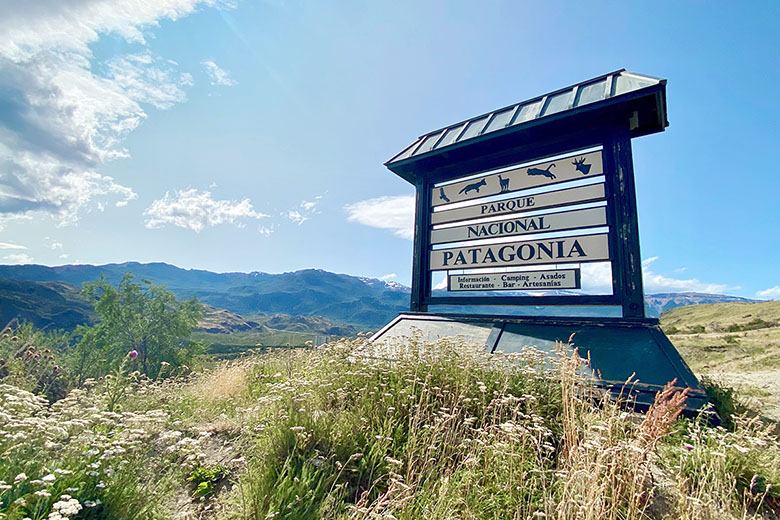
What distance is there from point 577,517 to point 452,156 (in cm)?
727

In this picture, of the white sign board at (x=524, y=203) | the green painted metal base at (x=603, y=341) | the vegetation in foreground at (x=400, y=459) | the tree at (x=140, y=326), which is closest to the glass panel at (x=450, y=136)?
the white sign board at (x=524, y=203)

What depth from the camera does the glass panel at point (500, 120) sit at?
7.12 m

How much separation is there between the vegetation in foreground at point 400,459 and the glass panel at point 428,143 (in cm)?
554

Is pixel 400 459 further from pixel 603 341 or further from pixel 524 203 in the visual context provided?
pixel 524 203

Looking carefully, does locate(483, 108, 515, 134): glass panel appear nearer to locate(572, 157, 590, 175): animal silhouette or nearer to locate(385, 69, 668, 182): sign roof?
locate(385, 69, 668, 182): sign roof

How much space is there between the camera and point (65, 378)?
30.8 feet

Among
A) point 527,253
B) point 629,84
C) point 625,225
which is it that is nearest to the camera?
point 625,225

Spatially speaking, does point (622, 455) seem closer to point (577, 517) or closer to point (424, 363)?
point (577, 517)

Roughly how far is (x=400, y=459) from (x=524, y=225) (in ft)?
17.7

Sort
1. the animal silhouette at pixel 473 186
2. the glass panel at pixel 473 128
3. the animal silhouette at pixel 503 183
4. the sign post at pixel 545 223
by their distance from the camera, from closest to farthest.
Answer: the sign post at pixel 545 223 < the animal silhouette at pixel 503 183 < the glass panel at pixel 473 128 < the animal silhouette at pixel 473 186

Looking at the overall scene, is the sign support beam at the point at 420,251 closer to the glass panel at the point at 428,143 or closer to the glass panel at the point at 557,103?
the glass panel at the point at 428,143

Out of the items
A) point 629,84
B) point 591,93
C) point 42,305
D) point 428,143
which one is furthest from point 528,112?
point 42,305

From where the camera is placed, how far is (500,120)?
7.38 meters

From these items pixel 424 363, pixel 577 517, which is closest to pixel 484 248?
pixel 424 363
